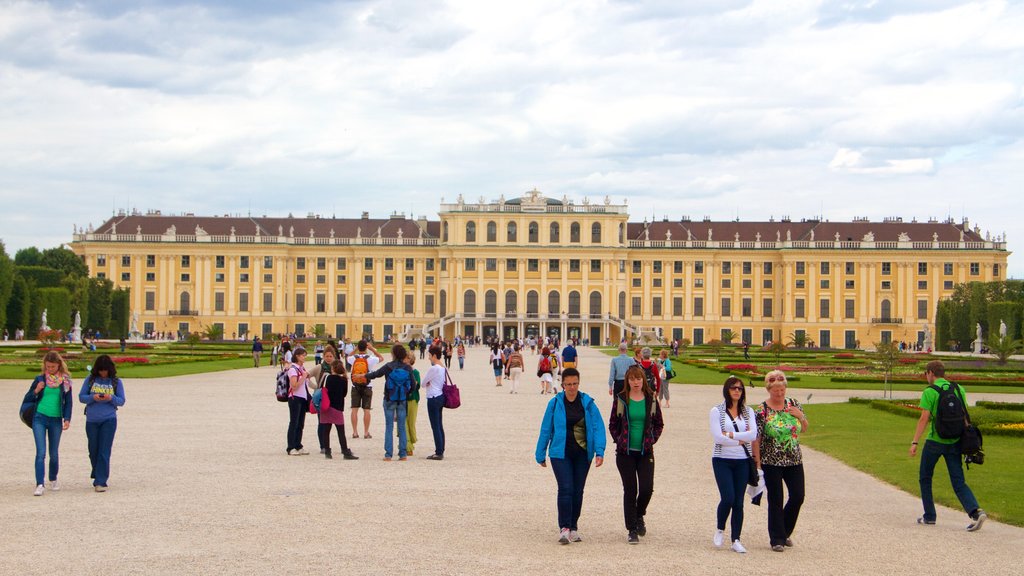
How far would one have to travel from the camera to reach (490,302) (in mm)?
94812

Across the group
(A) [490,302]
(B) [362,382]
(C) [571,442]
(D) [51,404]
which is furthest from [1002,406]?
(A) [490,302]

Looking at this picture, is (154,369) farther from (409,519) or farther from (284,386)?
(409,519)

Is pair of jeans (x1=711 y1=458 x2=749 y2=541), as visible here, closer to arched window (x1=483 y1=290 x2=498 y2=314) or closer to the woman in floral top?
the woman in floral top

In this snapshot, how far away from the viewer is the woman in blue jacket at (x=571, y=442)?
1004 centimetres

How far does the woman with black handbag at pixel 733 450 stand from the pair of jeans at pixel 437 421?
20.3 ft

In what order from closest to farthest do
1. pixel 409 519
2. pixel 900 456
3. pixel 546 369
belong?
pixel 409 519 < pixel 900 456 < pixel 546 369

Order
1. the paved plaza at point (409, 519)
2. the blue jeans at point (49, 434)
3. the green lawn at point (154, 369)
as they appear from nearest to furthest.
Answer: the paved plaza at point (409, 519), the blue jeans at point (49, 434), the green lawn at point (154, 369)

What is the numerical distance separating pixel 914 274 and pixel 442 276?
126 feet

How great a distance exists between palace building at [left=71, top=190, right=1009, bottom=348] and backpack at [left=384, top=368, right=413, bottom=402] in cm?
7640

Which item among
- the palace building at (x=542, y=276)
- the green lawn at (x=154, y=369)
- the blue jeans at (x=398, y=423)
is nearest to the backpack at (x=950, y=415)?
the blue jeans at (x=398, y=423)

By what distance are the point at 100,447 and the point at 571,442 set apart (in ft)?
17.8

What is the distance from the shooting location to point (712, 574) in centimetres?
888

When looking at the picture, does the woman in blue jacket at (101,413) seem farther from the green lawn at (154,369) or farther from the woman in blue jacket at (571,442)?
the green lawn at (154,369)

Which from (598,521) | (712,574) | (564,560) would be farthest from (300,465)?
(712,574)
